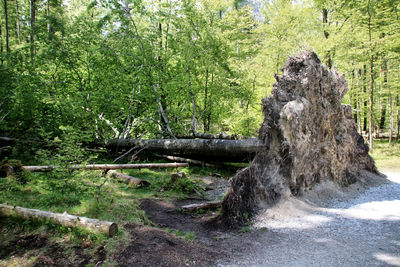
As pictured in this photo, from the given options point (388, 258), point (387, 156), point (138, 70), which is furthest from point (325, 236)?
point (387, 156)

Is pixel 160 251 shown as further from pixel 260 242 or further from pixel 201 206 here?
pixel 201 206

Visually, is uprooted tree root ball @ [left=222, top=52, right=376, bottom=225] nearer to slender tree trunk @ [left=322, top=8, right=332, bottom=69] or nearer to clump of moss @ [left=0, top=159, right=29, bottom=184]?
clump of moss @ [left=0, top=159, right=29, bottom=184]

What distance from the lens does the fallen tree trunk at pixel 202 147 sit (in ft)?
30.0

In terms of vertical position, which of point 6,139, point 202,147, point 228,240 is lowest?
point 228,240

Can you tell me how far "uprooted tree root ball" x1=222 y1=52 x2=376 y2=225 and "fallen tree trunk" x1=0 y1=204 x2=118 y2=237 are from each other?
7.59ft

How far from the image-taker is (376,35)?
15.9 metres

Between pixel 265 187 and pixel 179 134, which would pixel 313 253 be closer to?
pixel 265 187

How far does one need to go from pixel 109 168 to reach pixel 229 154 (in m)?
4.34

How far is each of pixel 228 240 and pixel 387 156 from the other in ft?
49.3

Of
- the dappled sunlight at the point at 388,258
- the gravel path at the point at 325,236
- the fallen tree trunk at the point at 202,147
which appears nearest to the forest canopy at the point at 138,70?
the fallen tree trunk at the point at 202,147

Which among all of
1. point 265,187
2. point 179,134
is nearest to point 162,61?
A: point 179,134

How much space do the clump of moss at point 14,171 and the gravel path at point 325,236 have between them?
20.3 ft

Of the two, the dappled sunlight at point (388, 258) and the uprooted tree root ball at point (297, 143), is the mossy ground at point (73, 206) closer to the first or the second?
the uprooted tree root ball at point (297, 143)

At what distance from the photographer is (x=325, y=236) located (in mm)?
4254
